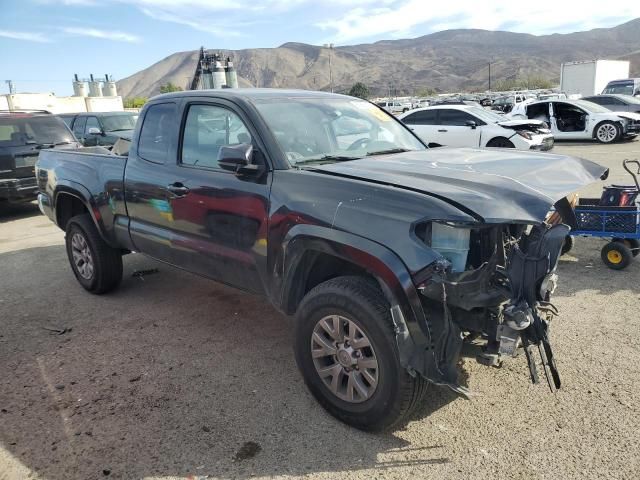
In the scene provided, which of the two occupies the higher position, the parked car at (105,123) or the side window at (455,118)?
the parked car at (105,123)

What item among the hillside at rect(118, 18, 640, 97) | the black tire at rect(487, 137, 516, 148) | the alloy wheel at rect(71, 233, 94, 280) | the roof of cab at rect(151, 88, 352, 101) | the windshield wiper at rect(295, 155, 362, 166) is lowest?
the alloy wheel at rect(71, 233, 94, 280)

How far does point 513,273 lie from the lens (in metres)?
2.62

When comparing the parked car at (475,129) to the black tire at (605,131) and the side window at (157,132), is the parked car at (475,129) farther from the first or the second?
the side window at (157,132)

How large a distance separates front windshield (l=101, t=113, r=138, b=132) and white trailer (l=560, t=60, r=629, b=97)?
3020cm

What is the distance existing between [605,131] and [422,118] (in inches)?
274

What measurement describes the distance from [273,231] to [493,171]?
139 cm

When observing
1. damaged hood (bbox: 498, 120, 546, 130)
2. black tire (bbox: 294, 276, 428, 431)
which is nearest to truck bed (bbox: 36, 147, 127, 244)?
black tire (bbox: 294, 276, 428, 431)

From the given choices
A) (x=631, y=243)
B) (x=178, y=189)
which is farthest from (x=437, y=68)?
(x=178, y=189)

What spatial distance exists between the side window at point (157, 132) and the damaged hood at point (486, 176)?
153 cm

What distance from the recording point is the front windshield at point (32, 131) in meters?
9.73

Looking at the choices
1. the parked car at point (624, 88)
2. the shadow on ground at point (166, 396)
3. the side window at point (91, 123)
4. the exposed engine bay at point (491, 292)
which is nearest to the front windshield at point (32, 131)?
the side window at point (91, 123)

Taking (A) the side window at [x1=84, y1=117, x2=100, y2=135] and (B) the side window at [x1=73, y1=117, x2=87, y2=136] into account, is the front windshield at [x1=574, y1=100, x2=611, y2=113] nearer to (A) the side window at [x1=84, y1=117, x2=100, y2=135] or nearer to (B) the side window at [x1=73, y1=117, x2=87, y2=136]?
(A) the side window at [x1=84, y1=117, x2=100, y2=135]

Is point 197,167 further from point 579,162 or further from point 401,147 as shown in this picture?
point 579,162

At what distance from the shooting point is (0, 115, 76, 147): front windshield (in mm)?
9727
